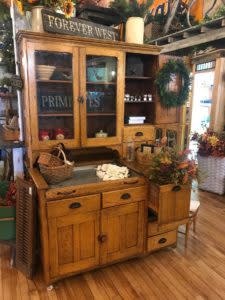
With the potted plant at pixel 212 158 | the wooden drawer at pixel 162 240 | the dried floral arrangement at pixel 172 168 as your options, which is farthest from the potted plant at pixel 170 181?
the potted plant at pixel 212 158

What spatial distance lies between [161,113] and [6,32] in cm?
220

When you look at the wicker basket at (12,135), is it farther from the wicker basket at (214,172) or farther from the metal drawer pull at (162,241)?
the wicker basket at (214,172)

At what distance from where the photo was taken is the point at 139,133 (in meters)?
2.40

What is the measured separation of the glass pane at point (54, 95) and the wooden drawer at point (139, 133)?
21.9 inches

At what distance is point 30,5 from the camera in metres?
1.84

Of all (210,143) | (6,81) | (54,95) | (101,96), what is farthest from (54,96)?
(210,143)

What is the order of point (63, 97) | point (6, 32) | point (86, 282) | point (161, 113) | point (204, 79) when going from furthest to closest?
point (204, 79), point (6, 32), point (161, 113), point (63, 97), point (86, 282)

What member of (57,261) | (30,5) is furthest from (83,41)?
(57,261)

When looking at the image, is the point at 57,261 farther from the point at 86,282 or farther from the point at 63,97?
the point at 63,97

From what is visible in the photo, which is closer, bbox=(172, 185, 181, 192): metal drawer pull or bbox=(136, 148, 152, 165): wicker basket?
bbox=(172, 185, 181, 192): metal drawer pull

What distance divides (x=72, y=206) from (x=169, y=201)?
760mm

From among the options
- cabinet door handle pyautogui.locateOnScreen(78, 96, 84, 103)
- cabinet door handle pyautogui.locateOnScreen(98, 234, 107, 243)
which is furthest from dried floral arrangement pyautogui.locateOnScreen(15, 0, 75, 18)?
cabinet door handle pyautogui.locateOnScreen(98, 234, 107, 243)

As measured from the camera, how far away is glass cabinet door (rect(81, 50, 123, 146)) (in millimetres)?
2117

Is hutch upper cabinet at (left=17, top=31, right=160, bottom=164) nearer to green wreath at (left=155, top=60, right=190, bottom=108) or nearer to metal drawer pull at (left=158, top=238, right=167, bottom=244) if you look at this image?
green wreath at (left=155, top=60, right=190, bottom=108)
